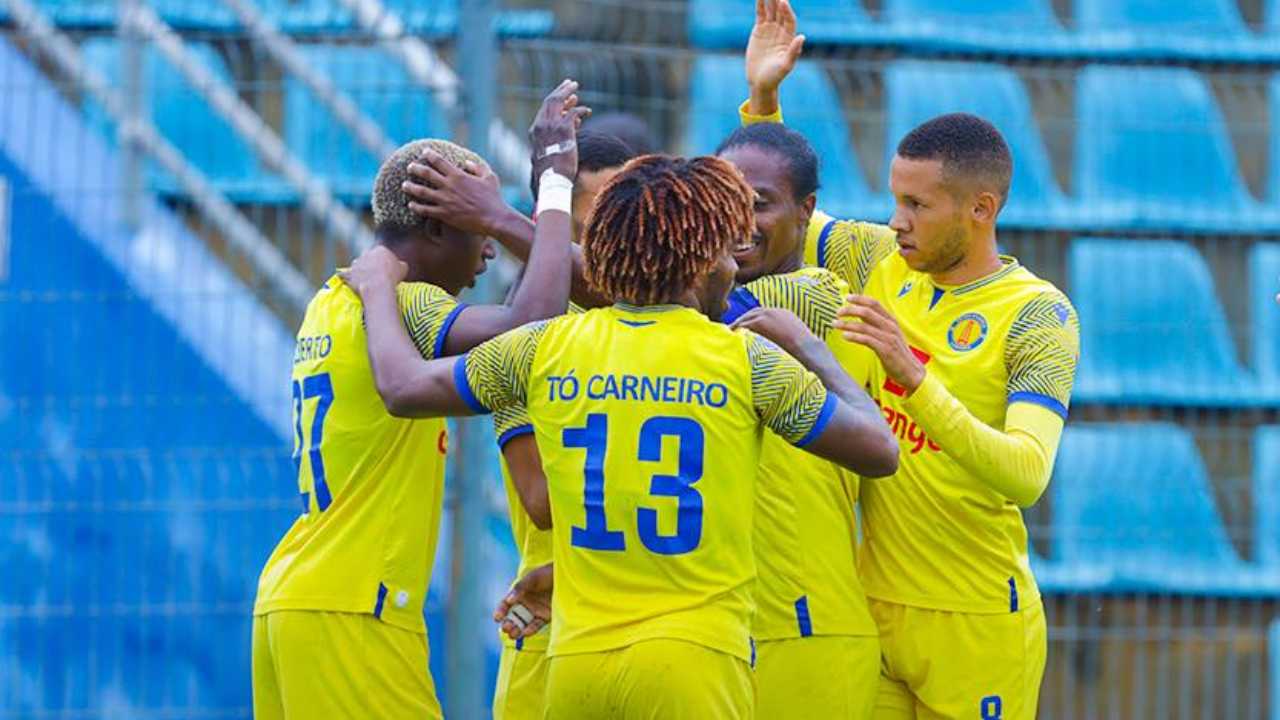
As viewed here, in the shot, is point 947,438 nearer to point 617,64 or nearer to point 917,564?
point 917,564

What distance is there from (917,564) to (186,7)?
6676mm

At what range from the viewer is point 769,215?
468 cm

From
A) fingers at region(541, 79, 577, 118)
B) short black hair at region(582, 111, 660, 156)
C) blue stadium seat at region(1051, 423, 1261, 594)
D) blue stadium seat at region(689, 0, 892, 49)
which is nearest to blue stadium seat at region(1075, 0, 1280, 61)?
blue stadium seat at region(689, 0, 892, 49)

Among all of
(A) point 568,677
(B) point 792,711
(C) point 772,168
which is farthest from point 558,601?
(C) point 772,168

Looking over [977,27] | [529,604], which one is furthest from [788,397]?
[977,27]

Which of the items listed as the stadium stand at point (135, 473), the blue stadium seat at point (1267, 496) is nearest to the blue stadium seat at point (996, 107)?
the blue stadium seat at point (1267, 496)

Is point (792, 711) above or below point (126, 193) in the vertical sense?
below

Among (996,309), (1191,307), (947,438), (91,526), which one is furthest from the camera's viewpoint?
(1191,307)

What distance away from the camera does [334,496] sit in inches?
185

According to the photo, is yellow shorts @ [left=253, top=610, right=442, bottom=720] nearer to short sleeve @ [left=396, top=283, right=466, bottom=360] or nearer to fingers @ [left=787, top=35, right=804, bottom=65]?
short sleeve @ [left=396, top=283, right=466, bottom=360]

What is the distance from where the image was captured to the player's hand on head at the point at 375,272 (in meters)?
4.62

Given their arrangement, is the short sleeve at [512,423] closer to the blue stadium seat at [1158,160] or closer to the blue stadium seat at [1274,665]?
the blue stadium seat at [1274,665]

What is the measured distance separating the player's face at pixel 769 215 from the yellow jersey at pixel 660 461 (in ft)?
2.23

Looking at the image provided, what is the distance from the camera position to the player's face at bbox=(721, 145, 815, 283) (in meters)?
4.68
